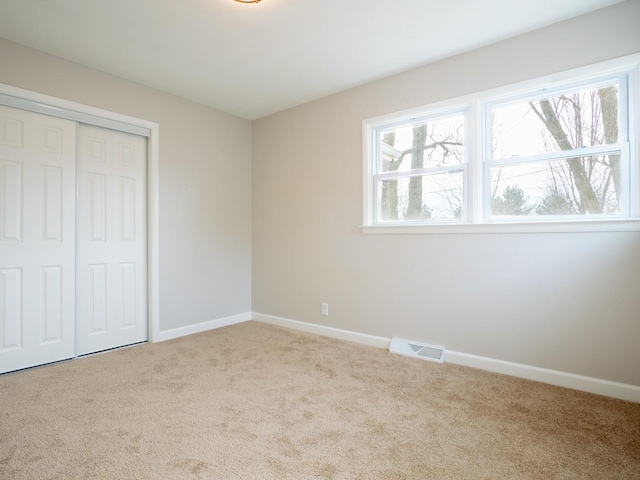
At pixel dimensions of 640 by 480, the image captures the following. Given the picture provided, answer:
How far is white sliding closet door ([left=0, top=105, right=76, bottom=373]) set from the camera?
2.60 metres

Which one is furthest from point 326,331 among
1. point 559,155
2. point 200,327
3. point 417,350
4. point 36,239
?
point 36,239

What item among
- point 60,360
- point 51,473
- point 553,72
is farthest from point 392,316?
point 60,360

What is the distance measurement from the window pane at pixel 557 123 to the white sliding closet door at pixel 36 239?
11.9ft

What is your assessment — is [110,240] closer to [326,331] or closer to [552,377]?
[326,331]

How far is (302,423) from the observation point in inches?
74.5

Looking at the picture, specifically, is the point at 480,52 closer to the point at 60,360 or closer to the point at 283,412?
the point at 283,412

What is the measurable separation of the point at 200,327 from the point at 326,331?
4.73 feet

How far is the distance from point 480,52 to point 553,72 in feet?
1.88

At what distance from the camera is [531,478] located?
1.46 m

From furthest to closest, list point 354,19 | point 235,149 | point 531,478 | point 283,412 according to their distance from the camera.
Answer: point 235,149 → point 354,19 → point 283,412 → point 531,478

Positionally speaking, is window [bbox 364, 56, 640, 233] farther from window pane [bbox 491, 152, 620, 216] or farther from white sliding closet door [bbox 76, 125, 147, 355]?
white sliding closet door [bbox 76, 125, 147, 355]

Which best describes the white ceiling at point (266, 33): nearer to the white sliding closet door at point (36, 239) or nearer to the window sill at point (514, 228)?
the white sliding closet door at point (36, 239)

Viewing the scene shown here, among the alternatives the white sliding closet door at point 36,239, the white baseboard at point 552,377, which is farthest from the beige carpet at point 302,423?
the white sliding closet door at point 36,239

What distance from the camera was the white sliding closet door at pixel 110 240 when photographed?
3008mm
